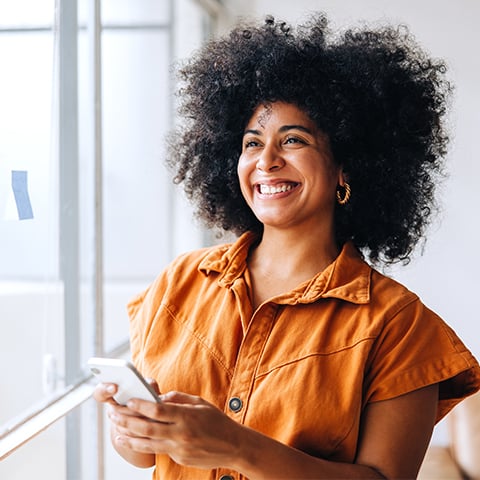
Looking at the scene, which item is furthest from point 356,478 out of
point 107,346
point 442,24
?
point 442,24

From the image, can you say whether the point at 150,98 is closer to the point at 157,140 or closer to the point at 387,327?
the point at 157,140

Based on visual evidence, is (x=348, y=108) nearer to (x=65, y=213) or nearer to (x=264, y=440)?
(x=264, y=440)

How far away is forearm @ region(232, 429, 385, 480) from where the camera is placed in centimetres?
121

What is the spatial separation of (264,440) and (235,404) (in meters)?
0.14

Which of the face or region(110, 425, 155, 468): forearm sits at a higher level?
the face

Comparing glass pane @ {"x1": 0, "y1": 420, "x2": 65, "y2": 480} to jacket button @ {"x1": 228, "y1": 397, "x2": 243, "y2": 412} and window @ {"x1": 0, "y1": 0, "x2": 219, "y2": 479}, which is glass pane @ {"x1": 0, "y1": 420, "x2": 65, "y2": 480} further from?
jacket button @ {"x1": 228, "y1": 397, "x2": 243, "y2": 412}

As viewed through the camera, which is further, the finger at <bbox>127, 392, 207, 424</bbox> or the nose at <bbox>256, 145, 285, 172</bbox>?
the nose at <bbox>256, 145, 285, 172</bbox>

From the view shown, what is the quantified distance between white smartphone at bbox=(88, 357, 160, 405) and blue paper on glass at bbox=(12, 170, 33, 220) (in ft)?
2.26

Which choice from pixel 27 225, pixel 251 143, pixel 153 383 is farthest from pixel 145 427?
pixel 27 225

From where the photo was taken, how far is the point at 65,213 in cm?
220

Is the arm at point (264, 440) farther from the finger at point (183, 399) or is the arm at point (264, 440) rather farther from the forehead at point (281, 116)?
the forehead at point (281, 116)

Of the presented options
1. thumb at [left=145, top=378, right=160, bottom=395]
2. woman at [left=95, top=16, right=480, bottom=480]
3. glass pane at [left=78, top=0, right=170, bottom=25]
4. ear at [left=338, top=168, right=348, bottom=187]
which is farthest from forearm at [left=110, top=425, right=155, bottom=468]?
glass pane at [left=78, top=0, right=170, bottom=25]

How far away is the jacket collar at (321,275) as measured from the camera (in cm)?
139

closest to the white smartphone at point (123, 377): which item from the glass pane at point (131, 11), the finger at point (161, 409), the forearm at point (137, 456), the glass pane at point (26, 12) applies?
the finger at point (161, 409)
